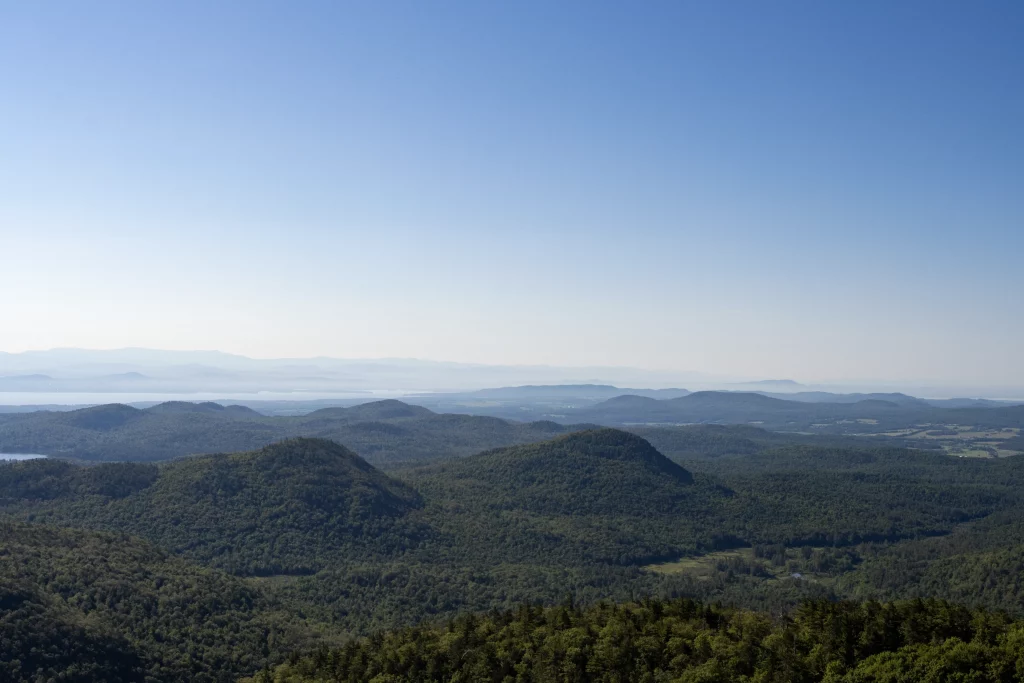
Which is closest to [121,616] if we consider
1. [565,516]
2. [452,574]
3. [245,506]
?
[452,574]

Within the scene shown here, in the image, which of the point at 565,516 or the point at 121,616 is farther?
the point at 565,516

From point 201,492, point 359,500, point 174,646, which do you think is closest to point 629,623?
point 174,646

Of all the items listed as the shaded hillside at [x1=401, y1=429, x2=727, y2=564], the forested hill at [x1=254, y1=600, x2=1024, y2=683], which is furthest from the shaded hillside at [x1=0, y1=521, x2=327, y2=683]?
the shaded hillside at [x1=401, y1=429, x2=727, y2=564]

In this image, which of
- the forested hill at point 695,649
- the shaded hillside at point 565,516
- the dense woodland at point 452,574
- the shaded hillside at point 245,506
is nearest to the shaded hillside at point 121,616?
the dense woodland at point 452,574

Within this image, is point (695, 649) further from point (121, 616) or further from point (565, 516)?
point (565, 516)

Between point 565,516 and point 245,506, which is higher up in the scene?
point 245,506

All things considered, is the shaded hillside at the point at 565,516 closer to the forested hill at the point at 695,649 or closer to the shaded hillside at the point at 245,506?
the shaded hillside at the point at 245,506
